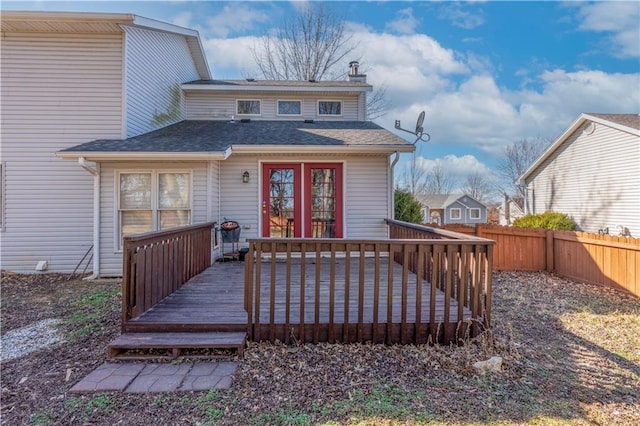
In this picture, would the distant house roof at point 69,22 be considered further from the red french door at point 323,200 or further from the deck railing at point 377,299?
the deck railing at point 377,299

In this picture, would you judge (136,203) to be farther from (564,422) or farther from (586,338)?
(586,338)

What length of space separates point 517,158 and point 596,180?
17.5 meters

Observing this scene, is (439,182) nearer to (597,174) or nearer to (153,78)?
(597,174)

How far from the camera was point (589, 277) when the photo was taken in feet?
23.7

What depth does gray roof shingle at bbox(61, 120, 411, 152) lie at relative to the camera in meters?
6.61

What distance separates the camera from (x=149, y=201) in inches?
268

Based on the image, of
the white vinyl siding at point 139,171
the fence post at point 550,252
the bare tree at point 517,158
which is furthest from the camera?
the bare tree at point 517,158

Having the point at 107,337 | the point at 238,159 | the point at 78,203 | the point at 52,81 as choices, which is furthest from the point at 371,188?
the point at 52,81

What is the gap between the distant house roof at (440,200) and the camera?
3347cm

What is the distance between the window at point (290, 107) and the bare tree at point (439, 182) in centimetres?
2675

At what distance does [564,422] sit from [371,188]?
220 inches

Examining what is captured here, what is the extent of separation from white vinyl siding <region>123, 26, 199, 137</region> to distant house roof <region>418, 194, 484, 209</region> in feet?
89.2

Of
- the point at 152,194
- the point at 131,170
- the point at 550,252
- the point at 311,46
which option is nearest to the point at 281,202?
the point at 152,194

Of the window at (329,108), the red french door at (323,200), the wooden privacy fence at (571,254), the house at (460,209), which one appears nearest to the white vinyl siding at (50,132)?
the red french door at (323,200)
